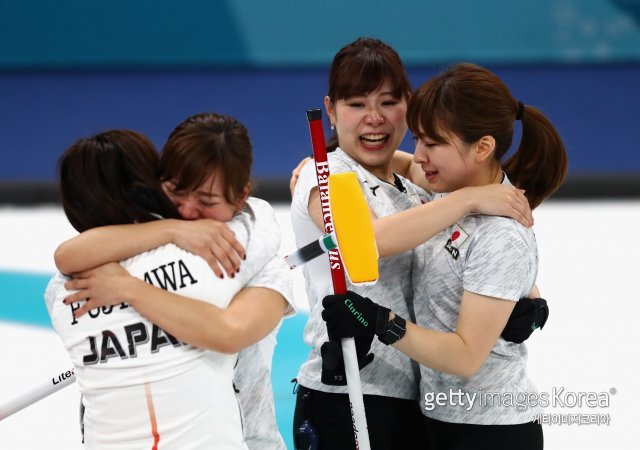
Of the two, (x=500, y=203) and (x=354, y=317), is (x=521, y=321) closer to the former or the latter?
(x=500, y=203)

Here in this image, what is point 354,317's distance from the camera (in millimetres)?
2242

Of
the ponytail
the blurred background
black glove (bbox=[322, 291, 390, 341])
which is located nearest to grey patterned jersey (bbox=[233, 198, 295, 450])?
black glove (bbox=[322, 291, 390, 341])

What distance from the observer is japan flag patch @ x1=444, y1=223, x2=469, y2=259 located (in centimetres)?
236

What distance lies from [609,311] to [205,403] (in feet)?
13.6

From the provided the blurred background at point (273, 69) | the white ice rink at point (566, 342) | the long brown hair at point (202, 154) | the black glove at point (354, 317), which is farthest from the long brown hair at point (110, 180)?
the blurred background at point (273, 69)

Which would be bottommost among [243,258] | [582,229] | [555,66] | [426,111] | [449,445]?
[449,445]

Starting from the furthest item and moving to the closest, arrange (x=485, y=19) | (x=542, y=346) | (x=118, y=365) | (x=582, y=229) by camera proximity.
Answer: (x=485, y=19), (x=582, y=229), (x=542, y=346), (x=118, y=365)

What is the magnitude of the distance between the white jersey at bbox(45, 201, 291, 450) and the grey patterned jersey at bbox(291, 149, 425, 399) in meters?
0.61

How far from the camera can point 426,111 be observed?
2.39 metres

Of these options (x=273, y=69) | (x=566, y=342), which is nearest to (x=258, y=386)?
(x=566, y=342)

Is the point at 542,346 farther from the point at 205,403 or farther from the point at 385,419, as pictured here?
the point at 205,403

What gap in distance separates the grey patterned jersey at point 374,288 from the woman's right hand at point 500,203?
307 millimetres

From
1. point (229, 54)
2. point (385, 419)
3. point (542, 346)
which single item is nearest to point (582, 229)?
point (542, 346)

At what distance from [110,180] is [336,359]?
74 cm
